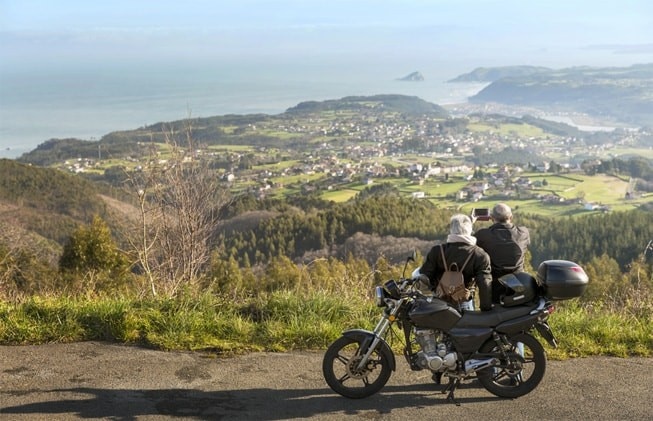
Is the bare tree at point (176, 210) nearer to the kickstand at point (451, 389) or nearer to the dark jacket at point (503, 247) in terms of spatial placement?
the dark jacket at point (503, 247)

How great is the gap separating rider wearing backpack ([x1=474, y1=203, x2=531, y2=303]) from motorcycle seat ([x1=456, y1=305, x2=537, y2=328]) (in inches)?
11.7

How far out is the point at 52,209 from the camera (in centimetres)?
6216

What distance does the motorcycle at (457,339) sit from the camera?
4578 millimetres

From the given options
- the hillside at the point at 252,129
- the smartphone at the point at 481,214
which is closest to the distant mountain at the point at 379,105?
the hillside at the point at 252,129

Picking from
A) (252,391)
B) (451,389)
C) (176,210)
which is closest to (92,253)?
(176,210)

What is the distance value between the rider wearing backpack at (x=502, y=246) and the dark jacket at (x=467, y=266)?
26cm

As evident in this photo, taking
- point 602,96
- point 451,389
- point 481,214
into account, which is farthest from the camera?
point 602,96

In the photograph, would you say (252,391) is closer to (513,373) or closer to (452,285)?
(452,285)

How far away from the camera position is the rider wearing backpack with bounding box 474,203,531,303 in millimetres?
5074

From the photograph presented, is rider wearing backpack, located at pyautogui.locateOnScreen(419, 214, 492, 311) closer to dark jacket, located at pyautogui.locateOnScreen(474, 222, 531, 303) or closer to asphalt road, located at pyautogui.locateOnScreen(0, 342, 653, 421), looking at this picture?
dark jacket, located at pyautogui.locateOnScreen(474, 222, 531, 303)

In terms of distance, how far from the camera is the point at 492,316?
467 centimetres

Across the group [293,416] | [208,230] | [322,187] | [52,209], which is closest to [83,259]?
[208,230]

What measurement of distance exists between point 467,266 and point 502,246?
1.82 ft

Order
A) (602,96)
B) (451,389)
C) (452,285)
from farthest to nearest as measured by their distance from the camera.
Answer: (602,96) < (452,285) < (451,389)
